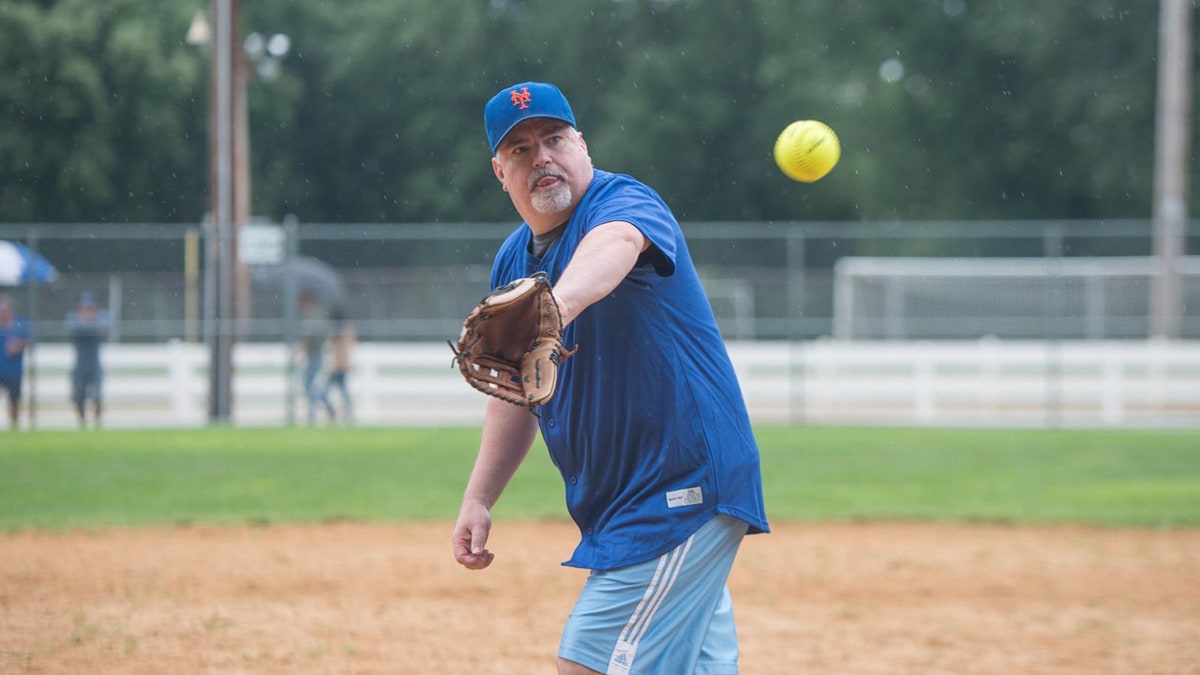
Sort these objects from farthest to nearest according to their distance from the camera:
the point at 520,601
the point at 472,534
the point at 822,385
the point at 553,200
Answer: the point at 822,385 → the point at 520,601 → the point at 472,534 → the point at 553,200

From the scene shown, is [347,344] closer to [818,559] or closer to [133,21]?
[818,559]

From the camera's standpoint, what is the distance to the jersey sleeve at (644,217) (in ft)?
11.1

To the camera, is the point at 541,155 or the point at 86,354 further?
the point at 86,354

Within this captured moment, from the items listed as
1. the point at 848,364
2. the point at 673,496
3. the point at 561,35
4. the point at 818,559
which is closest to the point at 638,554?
the point at 673,496

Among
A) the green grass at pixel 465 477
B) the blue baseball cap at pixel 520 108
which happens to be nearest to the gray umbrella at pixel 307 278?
the green grass at pixel 465 477

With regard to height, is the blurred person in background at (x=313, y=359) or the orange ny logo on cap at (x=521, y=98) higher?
the orange ny logo on cap at (x=521, y=98)

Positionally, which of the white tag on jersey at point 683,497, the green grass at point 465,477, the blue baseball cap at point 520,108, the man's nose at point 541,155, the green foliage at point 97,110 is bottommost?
the green grass at point 465,477

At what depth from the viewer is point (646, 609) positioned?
3.46 meters

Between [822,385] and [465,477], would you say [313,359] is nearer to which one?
[465,477]

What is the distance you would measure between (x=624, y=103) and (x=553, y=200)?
1544 inches

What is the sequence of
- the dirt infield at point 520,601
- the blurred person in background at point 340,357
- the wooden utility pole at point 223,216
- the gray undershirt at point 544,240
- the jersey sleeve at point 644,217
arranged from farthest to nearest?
the wooden utility pole at point 223,216 < the blurred person in background at point 340,357 < the dirt infield at point 520,601 < the gray undershirt at point 544,240 < the jersey sleeve at point 644,217

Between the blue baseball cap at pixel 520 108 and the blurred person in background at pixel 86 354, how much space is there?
53.2 ft

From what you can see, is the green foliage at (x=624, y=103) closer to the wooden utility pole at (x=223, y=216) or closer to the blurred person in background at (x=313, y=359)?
the wooden utility pole at (x=223, y=216)

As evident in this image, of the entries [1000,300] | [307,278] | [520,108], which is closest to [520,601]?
[520,108]
